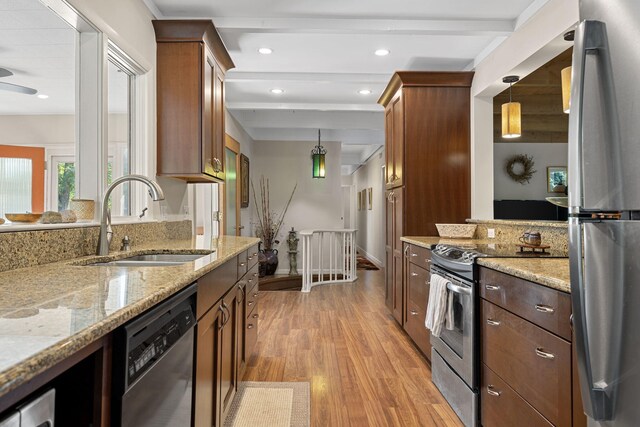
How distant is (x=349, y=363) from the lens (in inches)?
112

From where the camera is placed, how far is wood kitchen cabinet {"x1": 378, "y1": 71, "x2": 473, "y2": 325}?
354 centimetres

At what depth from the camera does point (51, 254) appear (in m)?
1.54

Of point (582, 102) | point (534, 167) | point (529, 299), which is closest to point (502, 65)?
point (529, 299)

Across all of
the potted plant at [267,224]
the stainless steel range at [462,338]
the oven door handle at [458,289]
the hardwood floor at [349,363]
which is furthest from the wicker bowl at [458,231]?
the potted plant at [267,224]

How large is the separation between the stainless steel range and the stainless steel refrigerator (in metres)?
0.96

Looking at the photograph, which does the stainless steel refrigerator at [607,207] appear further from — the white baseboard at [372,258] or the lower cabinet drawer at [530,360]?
the white baseboard at [372,258]

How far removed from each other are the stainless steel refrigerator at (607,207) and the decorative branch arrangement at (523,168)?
195 inches

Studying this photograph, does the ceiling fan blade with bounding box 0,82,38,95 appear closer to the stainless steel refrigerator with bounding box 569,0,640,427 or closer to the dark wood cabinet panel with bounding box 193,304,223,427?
the dark wood cabinet panel with bounding box 193,304,223,427

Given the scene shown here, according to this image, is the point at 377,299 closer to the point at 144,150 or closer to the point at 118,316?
the point at 144,150

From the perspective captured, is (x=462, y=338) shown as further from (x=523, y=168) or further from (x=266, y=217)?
(x=266, y=217)

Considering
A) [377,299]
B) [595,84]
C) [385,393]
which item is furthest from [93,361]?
[377,299]

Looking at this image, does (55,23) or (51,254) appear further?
(55,23)

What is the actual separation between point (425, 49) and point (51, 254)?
319 cm

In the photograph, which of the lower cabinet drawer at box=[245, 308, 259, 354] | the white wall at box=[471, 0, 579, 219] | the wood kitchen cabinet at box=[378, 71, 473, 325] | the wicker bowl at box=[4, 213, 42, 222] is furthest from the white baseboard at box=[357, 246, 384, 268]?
the wicker bowl at box=[4, 213, 42, 222]
